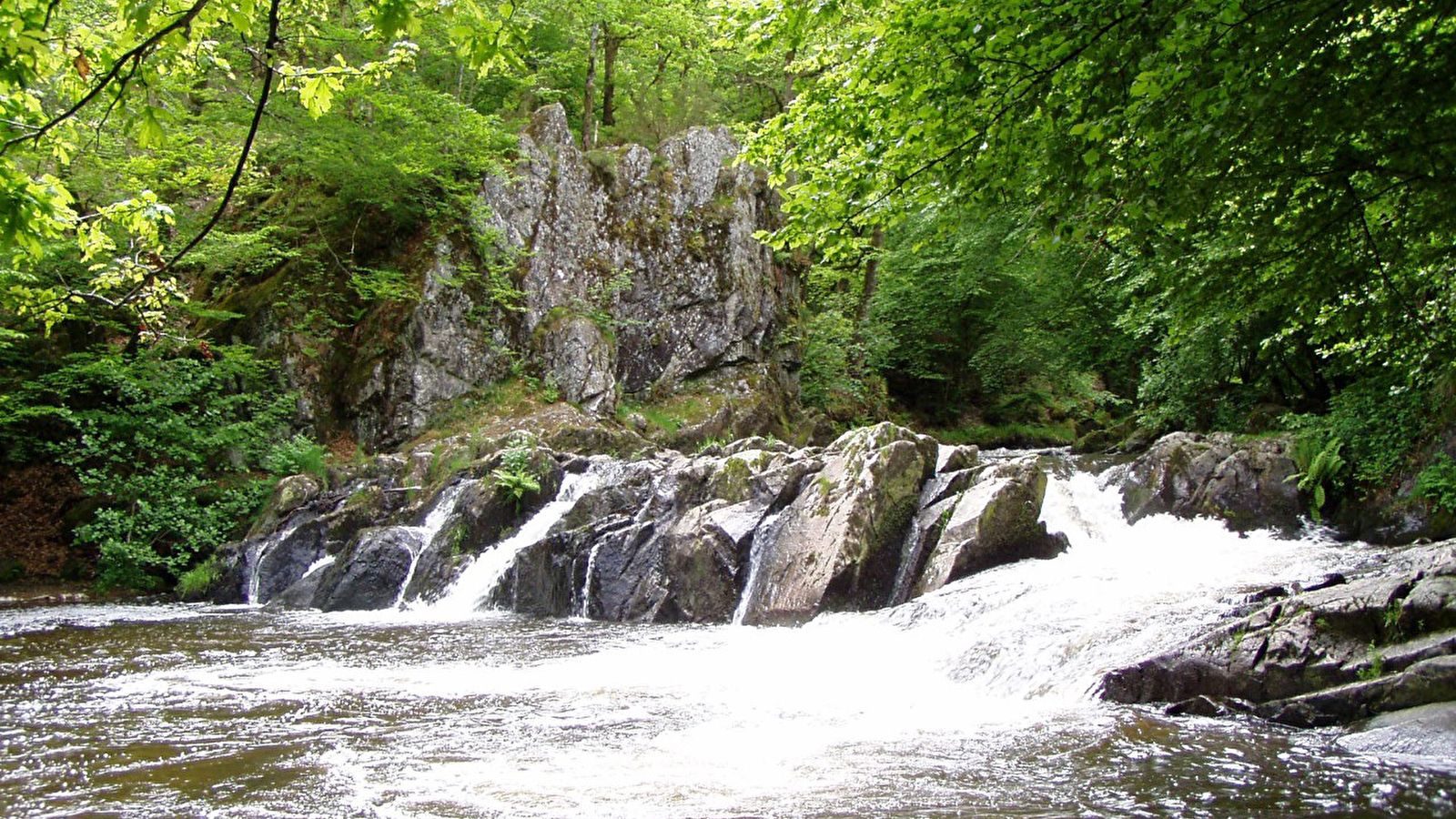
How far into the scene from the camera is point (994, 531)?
10.7 metres

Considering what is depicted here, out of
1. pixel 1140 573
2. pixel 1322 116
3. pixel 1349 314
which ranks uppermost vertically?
pixel 1322 116

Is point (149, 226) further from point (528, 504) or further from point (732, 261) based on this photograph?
point (732, 261)

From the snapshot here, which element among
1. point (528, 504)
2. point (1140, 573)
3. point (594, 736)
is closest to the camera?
point (594, 736)

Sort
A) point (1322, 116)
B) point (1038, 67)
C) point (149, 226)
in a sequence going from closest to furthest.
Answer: point (149, 226) < point (1322, 116) < point (1038, 67)

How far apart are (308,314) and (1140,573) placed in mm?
17884

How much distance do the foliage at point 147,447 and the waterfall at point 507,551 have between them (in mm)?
5326

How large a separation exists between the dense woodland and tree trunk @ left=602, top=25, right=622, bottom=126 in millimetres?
172

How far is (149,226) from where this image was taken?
3.85 metres

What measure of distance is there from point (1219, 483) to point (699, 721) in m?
10.3

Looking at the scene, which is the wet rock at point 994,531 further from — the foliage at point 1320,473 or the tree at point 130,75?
the tree at point 130,75

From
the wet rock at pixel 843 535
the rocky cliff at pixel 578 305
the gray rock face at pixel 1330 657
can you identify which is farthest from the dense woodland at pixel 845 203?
the wet rock at pixel 843 535

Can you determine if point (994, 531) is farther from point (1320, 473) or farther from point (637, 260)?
point (637, 260)

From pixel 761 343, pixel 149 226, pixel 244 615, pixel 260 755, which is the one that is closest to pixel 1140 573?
pixel 260 755

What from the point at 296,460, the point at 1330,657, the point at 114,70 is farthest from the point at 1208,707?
the point at 296,460
